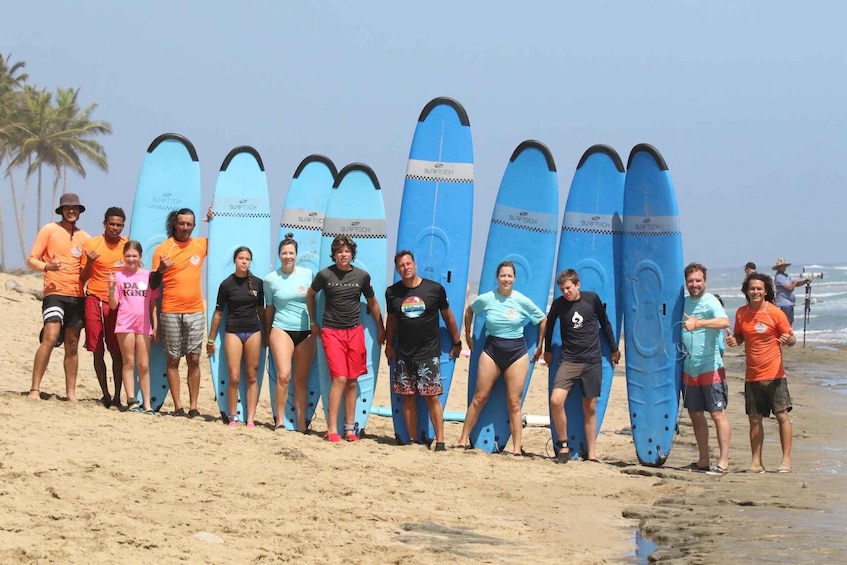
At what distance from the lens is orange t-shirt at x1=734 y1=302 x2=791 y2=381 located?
21.1 ft

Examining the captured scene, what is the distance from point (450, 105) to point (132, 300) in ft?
8.69

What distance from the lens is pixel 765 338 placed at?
643 centimetres

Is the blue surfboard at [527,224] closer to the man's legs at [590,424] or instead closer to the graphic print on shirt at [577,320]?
the graphic print on shirt at [577,320]

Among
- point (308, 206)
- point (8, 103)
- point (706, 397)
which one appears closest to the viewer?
point (706, 397)

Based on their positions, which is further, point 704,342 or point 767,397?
point 704,342

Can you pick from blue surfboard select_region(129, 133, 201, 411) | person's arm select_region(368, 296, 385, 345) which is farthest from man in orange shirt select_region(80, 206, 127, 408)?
person's arm select_region(368, 296, 385, 345)

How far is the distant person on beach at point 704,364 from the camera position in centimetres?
663

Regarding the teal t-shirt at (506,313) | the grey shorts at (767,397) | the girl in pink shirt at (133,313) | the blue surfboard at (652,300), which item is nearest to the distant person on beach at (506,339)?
the teal t-shirt at (506,313)

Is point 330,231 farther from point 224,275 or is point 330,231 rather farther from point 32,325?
point 32,325

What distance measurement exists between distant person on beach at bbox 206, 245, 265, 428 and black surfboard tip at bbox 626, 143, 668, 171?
2757mm

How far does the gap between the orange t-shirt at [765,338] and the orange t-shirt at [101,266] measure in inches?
155

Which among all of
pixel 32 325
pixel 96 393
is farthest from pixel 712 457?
pixel 32 325

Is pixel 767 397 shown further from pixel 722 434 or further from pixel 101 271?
pixel 101 271

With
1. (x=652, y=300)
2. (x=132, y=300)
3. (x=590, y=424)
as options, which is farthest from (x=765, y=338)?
(x=132, y=300)
